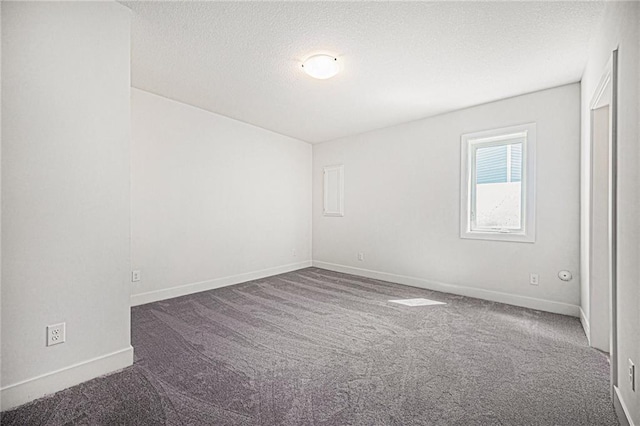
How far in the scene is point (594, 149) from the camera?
2.52 metres

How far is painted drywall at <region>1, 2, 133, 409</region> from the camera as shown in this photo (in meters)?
1.68

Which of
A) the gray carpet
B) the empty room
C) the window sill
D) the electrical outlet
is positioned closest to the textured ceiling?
the empty room

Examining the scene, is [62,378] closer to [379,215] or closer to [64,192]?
[64,192]

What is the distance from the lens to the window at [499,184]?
350cm

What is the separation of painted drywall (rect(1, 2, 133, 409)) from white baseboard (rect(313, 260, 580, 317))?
12.0 feet

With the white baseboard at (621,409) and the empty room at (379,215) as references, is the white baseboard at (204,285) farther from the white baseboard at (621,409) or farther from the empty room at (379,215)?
the white baseboard at (621,409)

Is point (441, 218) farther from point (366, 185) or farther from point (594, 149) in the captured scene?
point (594, 149)

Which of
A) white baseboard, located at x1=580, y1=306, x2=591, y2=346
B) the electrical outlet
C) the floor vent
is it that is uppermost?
the electrical outlet

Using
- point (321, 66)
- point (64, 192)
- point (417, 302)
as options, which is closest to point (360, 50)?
point (321, 66)

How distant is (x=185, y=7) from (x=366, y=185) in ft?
12.0

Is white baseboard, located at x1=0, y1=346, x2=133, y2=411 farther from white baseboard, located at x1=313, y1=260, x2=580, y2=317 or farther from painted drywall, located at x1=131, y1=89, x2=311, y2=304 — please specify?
white baseboard, located at x1=313, y1=260, x2=580, y2=317

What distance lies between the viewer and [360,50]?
2.59 meters

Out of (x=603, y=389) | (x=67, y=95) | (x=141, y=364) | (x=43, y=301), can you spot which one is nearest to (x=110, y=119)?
(x=67, y=95)

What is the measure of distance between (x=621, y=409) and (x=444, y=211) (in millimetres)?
2847
